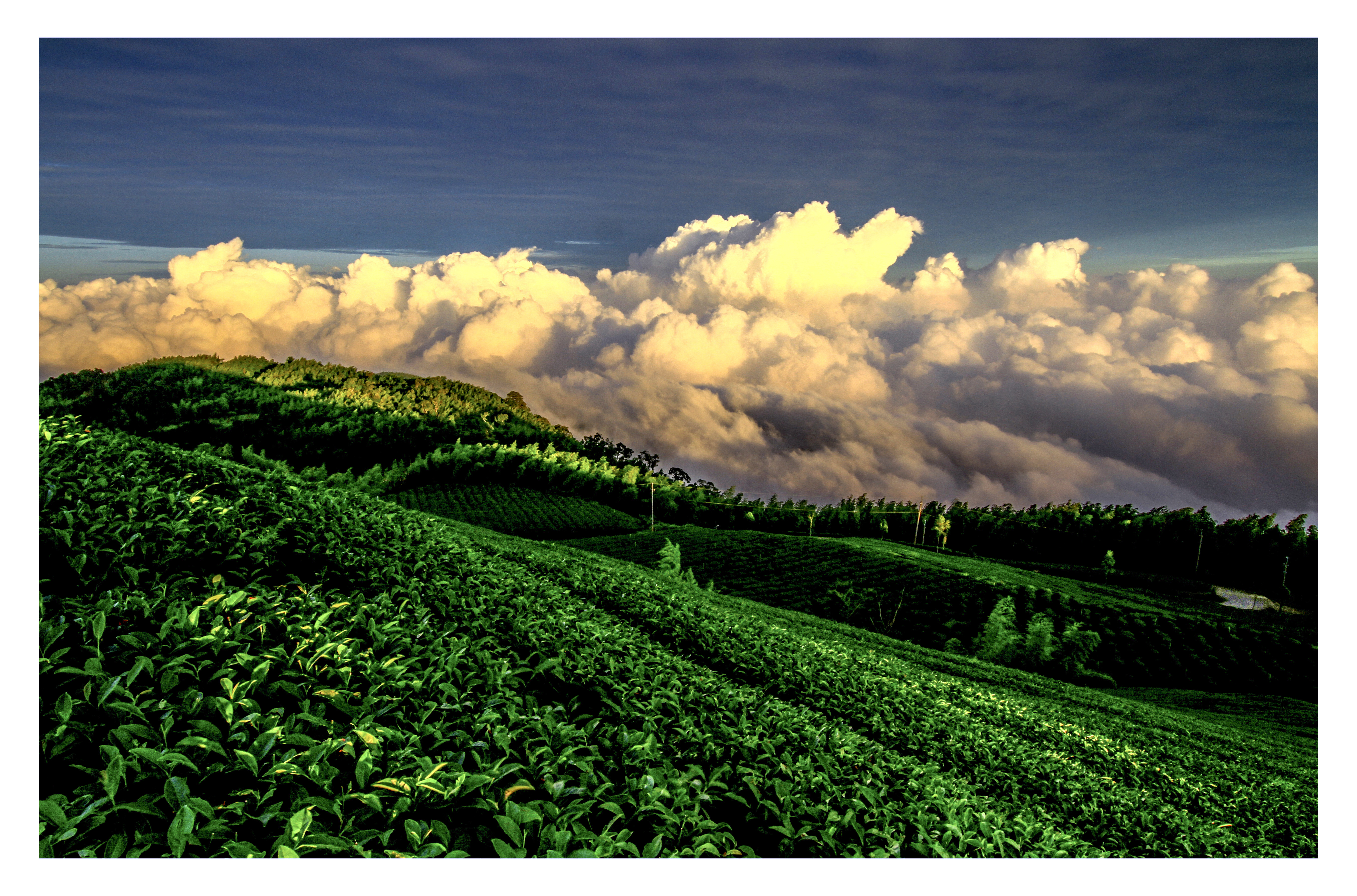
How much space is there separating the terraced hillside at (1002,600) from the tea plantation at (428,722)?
23.7m

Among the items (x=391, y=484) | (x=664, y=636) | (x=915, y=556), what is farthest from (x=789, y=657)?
(x=391, y=484)

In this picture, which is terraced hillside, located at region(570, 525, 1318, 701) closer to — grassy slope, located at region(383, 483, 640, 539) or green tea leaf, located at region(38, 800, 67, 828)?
grassy slope, located at region(383, 483, 640, 539)

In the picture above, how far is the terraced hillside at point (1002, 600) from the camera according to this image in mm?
27609

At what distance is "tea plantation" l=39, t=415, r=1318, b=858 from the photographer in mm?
2424

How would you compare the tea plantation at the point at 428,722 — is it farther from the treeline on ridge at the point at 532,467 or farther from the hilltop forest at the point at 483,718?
the treeline on ridge at the point at 532,467

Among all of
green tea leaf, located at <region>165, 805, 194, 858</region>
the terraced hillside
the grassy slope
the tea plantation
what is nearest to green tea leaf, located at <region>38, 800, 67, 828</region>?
A: the tea plantation

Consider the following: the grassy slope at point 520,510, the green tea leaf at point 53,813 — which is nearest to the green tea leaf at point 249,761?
the green tea leaf at point 53,813

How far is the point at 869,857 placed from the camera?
317cm

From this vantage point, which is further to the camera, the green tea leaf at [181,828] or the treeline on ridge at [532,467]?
the treeline on ridge at [532,467]

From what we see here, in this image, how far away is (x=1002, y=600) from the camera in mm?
29953

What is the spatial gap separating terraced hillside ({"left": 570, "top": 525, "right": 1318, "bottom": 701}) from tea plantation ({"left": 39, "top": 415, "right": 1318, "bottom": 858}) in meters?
23.7

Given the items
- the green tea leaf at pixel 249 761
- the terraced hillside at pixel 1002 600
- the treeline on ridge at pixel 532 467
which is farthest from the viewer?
the treeline on ridge at pixel 532 467

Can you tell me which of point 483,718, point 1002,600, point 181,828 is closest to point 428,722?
point 483,718

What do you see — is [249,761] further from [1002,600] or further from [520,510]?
[520,510]
